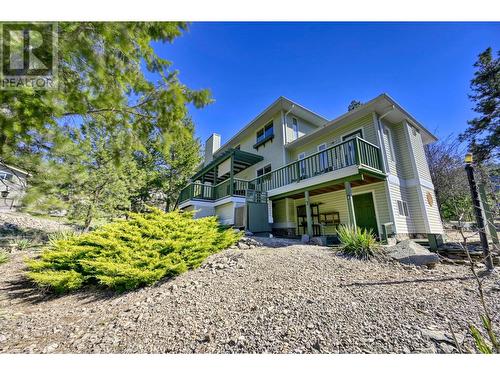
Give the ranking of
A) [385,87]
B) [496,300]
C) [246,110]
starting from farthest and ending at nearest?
1. [246,110]
2. [385,87]
3. [496,300]

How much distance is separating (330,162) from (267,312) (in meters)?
7.04

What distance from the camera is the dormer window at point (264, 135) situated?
498 inches

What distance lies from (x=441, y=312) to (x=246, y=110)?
13.5 metres

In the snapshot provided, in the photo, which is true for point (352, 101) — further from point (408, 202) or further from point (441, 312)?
point (441, 312)

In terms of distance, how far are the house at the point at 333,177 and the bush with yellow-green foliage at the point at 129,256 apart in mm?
4066

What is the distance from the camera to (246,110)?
1363 centimetres

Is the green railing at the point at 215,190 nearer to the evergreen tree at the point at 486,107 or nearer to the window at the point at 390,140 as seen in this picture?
the window at the point at 390,140

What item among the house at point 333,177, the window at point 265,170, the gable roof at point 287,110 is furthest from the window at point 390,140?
the window at point 265,170

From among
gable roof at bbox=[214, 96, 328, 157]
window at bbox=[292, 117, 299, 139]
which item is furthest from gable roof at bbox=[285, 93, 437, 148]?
gable roof at bbox=[214, 96, 328, 157]

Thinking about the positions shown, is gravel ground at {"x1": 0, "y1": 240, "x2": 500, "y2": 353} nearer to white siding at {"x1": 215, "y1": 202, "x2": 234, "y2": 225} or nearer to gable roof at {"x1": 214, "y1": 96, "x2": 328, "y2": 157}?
white siding at {"x1": 215, "y1": 202, "x2": 234, "y2": 225}

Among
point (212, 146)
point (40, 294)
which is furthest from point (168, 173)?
point (40, 294)
